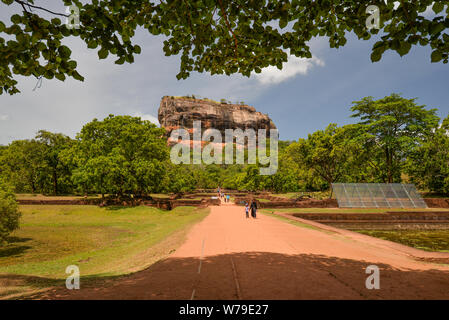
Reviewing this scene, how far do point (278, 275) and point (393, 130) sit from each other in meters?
32.0

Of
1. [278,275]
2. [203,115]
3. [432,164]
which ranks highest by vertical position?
[203,115]

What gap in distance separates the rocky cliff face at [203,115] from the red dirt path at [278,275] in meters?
129

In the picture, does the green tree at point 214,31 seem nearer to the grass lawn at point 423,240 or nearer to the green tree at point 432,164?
the grass lawn at point 423,240

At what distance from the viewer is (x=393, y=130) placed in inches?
1082

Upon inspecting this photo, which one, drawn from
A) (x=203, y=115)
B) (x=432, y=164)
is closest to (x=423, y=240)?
(x=432, y=164)

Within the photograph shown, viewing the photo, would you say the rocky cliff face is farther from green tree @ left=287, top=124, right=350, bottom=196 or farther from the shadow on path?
the shadow on path

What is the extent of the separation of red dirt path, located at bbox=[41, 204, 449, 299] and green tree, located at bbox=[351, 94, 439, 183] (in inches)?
986

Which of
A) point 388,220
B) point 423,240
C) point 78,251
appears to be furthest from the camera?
point 388,220

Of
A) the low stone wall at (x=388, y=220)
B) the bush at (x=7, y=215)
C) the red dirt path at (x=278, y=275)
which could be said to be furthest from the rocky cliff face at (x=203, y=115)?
the red dirt path at (x=278, y=275)

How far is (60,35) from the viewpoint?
2.53 metres

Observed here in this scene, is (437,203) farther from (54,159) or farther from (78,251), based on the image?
(54,159)

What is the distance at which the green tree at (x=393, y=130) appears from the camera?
86.9 feet

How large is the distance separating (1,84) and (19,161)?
45564mm
